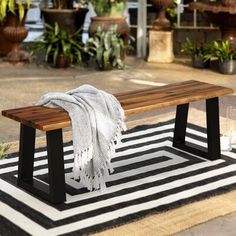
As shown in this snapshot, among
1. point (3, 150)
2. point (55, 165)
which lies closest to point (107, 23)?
point (3, 150)

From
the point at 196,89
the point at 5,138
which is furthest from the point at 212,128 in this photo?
the point at 5,138

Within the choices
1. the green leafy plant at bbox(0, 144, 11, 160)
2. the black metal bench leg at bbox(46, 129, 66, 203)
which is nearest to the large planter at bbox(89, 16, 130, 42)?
the green leafy plant at bbox(0, 144, 11, 160)

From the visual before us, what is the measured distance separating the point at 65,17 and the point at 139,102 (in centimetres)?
370

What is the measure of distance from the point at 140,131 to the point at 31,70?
8.45ft

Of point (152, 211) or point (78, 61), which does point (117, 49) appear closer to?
point (78, 61)

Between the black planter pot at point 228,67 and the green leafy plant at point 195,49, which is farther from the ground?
the green leafy plant at point 195,49

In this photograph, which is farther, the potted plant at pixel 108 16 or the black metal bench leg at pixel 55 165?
the potted plant at pixel 108 16

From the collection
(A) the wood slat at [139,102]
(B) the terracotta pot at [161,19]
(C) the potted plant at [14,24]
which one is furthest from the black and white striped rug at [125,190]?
(B) the terracotta pot at [161,19]

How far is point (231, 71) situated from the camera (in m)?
6.44

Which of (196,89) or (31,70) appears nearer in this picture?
(196,89)

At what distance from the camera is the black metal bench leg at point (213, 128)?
3.78 m

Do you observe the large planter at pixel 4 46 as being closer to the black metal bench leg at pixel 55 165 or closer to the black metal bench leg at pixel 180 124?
the black metal bench leg at pixel 180 124

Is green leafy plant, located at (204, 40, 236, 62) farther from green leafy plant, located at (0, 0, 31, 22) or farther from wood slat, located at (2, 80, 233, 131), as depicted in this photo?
wood slat, located at (2, 80, 233, 131)

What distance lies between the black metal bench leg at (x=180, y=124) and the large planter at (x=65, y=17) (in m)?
3.21
